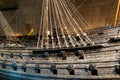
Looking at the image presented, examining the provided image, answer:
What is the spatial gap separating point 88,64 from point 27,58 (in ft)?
5.34

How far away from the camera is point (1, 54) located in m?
4.88

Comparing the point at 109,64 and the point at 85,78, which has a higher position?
the point at 109,64

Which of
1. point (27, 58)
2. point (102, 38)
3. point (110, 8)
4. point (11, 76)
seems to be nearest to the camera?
point (11, 76)

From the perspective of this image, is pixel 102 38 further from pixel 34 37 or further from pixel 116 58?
pixel 34 37

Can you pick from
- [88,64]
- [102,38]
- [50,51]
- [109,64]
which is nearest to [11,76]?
[50,51]

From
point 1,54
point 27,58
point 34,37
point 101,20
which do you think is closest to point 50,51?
point 27,58

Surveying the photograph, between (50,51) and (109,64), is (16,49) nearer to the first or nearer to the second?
(50,51)

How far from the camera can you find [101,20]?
8.48 meters

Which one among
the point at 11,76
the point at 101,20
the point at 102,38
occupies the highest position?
the point at 101,20

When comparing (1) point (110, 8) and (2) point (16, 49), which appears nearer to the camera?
(2) point (16, 49)

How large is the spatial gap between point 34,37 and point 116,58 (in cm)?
419

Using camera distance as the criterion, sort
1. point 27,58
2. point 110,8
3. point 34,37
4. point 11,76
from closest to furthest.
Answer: point 11,76 < point 27,58 < point 34,37 < point 110,8

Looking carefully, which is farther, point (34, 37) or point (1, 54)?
point (34, 37)

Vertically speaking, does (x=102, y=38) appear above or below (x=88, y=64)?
above
